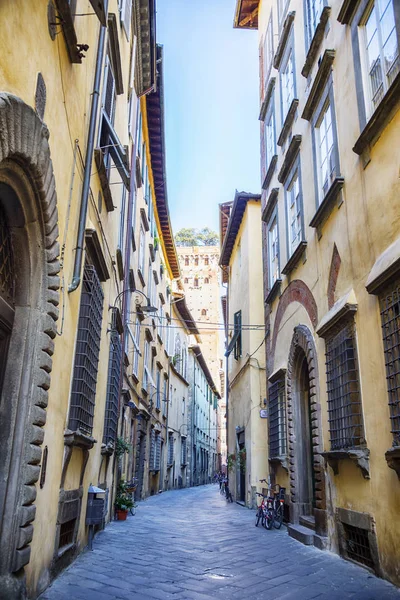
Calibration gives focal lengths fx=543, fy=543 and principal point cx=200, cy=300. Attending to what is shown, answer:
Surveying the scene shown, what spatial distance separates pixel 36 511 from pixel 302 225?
6.73 metres

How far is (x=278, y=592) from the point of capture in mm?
5020

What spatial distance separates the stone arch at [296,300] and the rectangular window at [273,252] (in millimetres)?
1159

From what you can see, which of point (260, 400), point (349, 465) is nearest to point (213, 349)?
point (260, 400)

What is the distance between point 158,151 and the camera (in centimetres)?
1852

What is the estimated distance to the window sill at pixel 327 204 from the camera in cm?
724

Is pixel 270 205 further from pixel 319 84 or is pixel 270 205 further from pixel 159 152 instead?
pixel 159 152

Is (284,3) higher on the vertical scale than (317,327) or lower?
higher

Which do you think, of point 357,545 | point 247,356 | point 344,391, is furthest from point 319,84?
point 247,356

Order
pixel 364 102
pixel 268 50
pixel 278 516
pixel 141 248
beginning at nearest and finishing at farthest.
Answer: pixel 364 102 < pixel 278 516 < pixel 268 50 < pixel 141 248

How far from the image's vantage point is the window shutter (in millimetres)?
9906

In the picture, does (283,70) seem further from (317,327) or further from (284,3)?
(317,327)

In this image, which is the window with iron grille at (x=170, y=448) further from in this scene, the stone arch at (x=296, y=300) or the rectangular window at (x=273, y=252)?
the rectangular window at (x=273, y=252)

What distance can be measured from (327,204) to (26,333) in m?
4.90

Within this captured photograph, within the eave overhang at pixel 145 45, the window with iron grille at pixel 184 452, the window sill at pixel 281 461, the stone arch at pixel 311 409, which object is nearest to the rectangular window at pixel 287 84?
the eave overhang at pixel 145 45
